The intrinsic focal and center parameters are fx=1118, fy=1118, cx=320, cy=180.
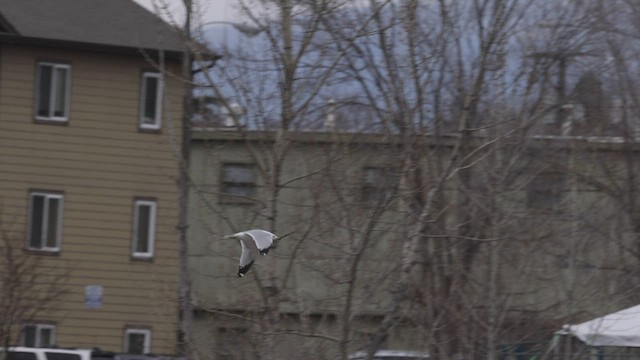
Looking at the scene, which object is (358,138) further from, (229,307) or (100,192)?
(100,192)

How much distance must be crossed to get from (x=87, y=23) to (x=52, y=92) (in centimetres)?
187

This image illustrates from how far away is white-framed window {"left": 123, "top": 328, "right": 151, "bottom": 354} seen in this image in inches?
978

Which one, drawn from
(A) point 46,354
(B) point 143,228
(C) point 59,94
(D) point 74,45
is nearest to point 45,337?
(B) point 143,228

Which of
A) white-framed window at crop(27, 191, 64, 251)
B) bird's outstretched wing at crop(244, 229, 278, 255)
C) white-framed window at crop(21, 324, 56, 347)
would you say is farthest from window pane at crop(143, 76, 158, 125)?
bird's outstretched wing at crop(244, 229, 278, 255)

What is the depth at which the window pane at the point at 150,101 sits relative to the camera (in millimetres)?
25984

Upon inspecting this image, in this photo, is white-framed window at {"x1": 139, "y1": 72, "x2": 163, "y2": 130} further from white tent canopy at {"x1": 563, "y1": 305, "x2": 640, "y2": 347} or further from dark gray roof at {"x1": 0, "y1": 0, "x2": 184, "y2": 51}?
white tent canopy at {"x1": 563, "y1": 305, "x2": 640, "y2": 347}

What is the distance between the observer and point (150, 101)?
85.4 ft

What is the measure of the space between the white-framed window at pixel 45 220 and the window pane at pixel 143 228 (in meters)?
1.76

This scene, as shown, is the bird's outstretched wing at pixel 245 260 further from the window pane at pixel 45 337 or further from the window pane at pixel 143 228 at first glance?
the window pane at pixel 143 228

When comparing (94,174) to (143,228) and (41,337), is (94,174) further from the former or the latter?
(41,337)

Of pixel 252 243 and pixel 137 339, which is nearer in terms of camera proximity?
pixel 252 243

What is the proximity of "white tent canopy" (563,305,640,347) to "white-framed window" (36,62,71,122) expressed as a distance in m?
15.4

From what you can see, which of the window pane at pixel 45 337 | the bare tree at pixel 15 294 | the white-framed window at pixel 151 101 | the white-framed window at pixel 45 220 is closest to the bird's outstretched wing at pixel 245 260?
the bare tree at pixel 15 294

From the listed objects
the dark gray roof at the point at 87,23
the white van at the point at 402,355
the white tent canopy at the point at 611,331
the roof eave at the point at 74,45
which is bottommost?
the white van at the point at 402,355
